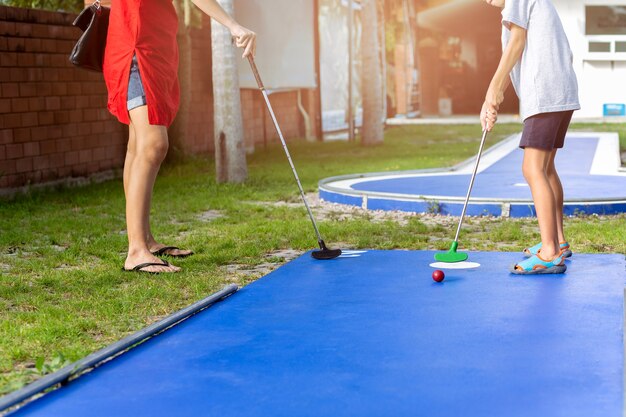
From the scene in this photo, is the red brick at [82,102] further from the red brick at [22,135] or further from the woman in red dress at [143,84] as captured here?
the woman in red dress at [143,84]

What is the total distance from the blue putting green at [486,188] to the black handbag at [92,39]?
2.89 metres

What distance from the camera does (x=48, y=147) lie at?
348 inches

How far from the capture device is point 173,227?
258 inches

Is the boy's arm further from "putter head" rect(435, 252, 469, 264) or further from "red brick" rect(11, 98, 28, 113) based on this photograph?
"red brick" rect(11, 98, 28, 113)

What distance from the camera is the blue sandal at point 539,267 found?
4379 millimetres

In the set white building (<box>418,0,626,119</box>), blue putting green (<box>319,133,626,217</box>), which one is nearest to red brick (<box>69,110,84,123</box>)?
blue putting green (<box>319,133,626,217</box>)

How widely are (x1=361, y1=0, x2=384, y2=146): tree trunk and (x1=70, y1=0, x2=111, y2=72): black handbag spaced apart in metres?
9.38

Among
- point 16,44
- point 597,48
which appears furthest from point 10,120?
point 597,48

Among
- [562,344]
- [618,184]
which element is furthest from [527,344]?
[618,184]

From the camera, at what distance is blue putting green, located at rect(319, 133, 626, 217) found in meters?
6.70

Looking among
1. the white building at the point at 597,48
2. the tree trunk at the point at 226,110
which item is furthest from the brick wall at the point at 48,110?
the white building at the point at 597,48

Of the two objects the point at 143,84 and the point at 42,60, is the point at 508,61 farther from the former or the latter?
the point at 42,60

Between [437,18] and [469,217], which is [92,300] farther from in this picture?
[437,18]

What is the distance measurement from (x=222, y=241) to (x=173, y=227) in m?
0.82
